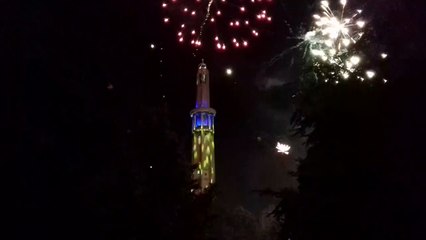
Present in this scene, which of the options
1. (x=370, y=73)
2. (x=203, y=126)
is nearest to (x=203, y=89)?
(x=203, y=126)

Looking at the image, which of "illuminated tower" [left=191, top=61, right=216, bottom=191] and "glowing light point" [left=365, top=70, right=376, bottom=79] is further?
"illuminated tower" [left=191, top=61, right=216, bottom=191]

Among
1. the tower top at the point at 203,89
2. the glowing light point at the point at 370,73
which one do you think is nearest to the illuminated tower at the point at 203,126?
the tower top at the point at 203,89

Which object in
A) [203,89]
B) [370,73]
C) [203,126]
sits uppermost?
[203,89]

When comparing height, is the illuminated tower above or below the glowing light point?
above

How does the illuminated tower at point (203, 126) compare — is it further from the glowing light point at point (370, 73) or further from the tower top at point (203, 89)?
the glowing light point at point (370, 73)

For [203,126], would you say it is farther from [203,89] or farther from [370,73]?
[370,73]

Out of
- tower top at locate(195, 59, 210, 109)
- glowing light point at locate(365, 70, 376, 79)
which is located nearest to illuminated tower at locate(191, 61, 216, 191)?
A: tower top at locate(195, 59, 210, 109)

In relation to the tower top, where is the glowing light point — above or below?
below

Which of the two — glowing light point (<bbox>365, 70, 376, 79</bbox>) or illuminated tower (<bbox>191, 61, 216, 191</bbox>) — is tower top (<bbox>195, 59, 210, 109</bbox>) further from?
glowing light point (<bbox>365, 70, 376, 79</bbox>)

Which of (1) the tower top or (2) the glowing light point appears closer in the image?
(2) the glowing light point
